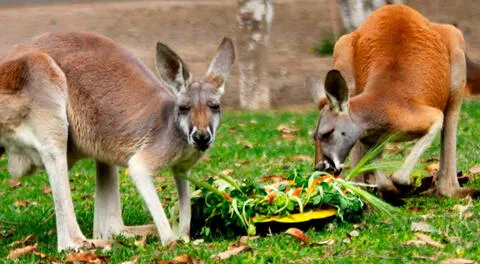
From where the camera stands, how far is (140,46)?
18.5m

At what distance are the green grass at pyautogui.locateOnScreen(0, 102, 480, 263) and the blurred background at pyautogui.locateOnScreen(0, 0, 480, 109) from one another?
5022 mm

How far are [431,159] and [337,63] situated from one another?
2.06 m

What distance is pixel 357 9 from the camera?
514 inches

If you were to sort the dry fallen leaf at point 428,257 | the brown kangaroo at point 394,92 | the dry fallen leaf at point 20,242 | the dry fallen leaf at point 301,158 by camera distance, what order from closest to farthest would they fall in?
1. the dry fallen leaf at point 428,257
2. the dry fallen leaf at point 20,242
3. the brown kangaroo at point 394,92
4. the dry fallen leaf at point 301,158

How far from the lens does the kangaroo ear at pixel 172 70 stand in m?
6.44

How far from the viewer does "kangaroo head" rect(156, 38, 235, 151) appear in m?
6.15

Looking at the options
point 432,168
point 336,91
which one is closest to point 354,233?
point 336,91

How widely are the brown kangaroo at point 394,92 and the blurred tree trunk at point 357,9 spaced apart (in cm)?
488

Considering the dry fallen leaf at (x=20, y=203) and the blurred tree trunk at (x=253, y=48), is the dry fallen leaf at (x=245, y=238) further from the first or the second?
the blurred tree trunk at (x=253, y=48)

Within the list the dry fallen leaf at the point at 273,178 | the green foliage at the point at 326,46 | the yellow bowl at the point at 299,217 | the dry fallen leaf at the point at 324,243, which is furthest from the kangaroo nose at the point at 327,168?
the green foliage at the point at 326,46

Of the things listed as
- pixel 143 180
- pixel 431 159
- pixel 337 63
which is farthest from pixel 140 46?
pixel 143 180

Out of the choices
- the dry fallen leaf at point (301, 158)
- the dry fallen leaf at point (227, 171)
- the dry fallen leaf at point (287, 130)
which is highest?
the dry fallen leaf at point (227, 171)

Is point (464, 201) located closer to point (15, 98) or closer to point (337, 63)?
point (337, 63)

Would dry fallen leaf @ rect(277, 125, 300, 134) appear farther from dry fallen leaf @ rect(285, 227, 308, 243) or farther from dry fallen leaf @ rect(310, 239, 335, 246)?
dry fallen leaf @ rect(310, 239, 335, 246)
